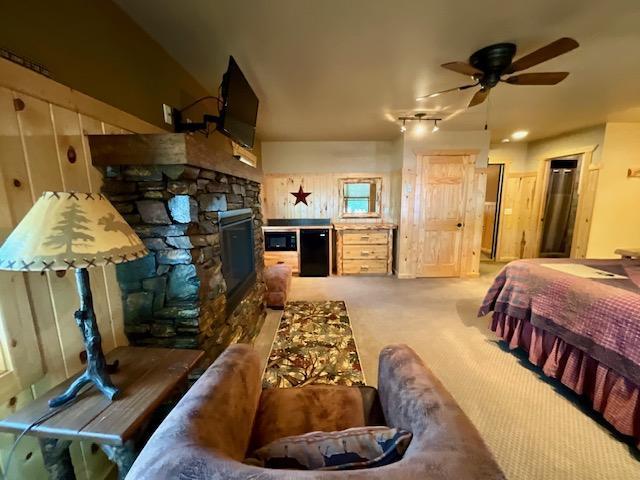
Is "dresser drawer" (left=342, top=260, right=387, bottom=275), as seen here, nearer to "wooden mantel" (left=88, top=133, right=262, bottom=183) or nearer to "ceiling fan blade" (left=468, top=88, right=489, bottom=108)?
"ceiling fan blade" (left=468, top=88, right=489, bottom=108)

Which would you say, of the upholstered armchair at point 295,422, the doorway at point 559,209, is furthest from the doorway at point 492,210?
the upholstered armchair at point 295,422

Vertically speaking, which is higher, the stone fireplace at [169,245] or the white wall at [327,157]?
the white wall at [327,157]

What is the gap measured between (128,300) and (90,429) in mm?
733

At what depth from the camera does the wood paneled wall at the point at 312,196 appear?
4.91m

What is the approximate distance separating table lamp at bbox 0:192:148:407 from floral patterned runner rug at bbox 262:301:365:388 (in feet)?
4.74

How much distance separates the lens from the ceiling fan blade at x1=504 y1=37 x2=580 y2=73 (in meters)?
1.48

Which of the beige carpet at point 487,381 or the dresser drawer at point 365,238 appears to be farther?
the dresser drawer at point 365,238

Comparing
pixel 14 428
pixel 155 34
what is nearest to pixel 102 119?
pixel 155 34

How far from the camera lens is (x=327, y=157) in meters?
4.88

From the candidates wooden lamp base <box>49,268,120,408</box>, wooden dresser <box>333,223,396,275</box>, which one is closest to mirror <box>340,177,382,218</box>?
wooden dresser <box>333,223,396,275</box>

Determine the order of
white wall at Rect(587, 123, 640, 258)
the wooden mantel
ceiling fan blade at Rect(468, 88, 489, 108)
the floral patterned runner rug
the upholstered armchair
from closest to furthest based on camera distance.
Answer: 1. the upholstered armchair
2. the wooden mantel
3. the floral patterned runner rug
4. ceiling fan blade at Rect(468, 88, 489, 108)
5. white wall at Rect(587, 123, 640, 258)

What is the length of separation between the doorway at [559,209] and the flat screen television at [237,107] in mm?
5473

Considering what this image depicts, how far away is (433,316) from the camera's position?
3006 millimetres

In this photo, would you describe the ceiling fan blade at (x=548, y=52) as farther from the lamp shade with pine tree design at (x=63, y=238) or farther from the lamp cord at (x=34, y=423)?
the lamp cord at (x=34, y=423)
